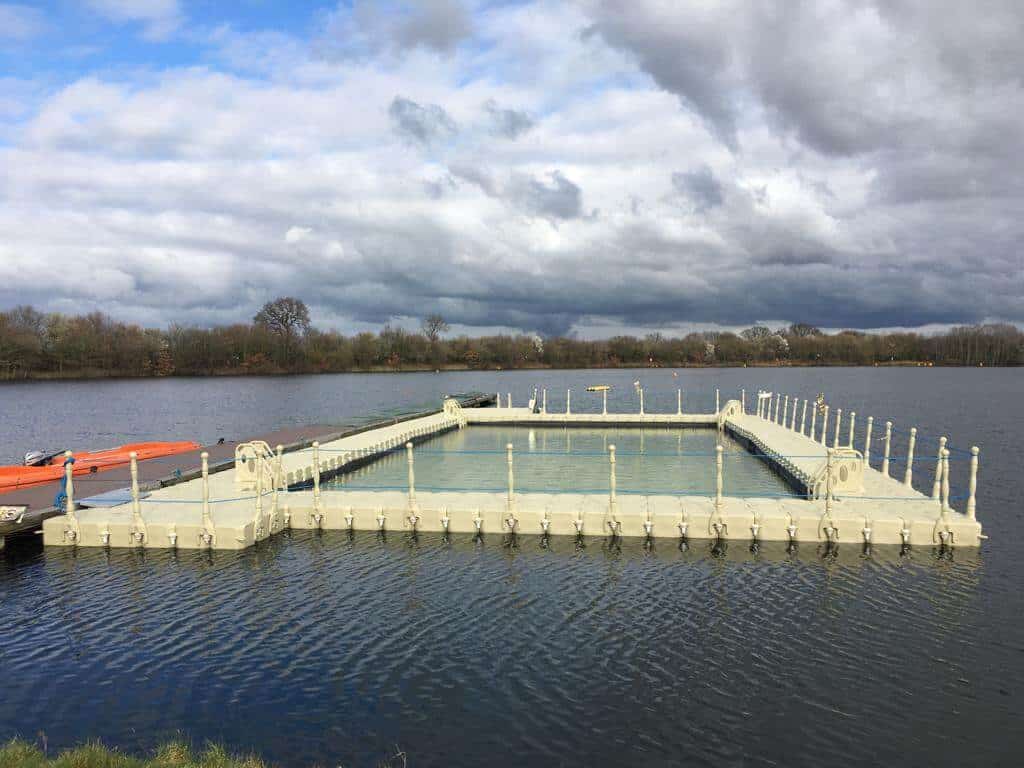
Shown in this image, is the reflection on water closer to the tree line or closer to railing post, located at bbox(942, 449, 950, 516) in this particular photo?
railing post, located at bbox(942, 449, 950, 516)

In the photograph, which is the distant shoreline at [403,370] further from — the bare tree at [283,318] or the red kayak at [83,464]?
the red kayak at [83,464]

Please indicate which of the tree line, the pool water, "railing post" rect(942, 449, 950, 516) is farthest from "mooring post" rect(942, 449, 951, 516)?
the tree line

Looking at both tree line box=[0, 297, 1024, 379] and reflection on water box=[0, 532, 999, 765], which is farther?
tree line box=[0, 297, 1024, 379]

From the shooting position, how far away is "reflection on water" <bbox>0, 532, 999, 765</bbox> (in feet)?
26.6

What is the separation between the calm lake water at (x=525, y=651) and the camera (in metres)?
8.05

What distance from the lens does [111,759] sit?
681 cm

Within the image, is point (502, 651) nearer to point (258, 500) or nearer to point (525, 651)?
point (525, 651)

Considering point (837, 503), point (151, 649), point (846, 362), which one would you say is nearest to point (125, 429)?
point (151, 649)

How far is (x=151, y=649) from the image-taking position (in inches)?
411

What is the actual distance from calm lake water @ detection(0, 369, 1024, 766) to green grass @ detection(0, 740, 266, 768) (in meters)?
0.71

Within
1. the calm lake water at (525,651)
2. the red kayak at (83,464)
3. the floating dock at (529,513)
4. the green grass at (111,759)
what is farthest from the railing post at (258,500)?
the green grass at (111,759)

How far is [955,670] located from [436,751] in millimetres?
7367

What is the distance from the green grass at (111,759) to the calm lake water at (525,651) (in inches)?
27.9

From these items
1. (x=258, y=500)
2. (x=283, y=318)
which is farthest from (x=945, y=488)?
(x=283, y=318)
